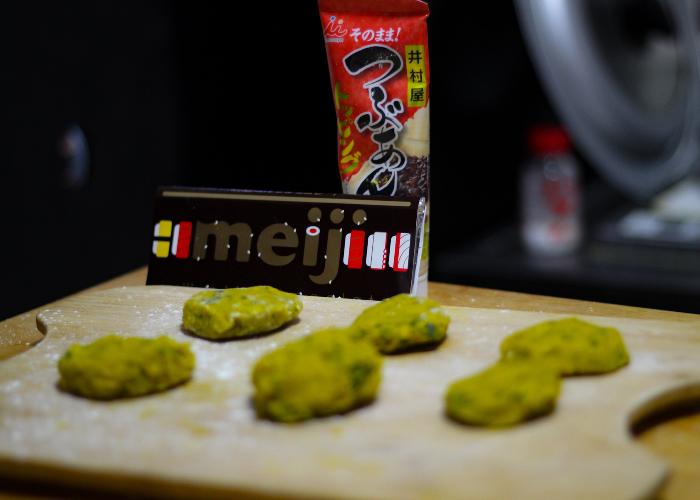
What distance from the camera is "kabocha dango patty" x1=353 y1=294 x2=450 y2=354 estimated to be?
0.84 m

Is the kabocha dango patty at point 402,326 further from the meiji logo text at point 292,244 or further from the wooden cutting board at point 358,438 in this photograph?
the meiji logo text at point 292,244

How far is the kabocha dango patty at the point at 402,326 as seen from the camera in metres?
0.84

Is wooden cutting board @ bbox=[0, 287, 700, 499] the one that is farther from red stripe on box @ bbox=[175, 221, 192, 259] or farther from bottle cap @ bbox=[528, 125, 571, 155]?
bottle cap @ bbox=[528, 125, 571, 155]

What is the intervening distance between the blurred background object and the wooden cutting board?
3.58 ft

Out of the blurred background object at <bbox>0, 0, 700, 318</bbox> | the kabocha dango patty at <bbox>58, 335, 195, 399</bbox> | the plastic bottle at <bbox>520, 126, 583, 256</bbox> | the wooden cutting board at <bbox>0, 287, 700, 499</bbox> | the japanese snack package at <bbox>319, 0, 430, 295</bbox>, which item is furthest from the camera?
the plastic bottle at <bbox>520, 126, 583, 256</bbox>

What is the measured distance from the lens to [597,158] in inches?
82.8

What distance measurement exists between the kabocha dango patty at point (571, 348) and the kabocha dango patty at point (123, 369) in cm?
31

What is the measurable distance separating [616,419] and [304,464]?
0.26 metres

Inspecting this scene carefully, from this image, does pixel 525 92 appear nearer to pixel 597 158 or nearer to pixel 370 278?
pixel 597 158

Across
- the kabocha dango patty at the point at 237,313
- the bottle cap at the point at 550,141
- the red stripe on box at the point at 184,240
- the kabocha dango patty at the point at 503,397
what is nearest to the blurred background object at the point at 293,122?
the bottle cap at the point at 550,141

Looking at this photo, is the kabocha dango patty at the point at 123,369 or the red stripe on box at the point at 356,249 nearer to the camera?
the kabocha dango patty at the point at 123,369

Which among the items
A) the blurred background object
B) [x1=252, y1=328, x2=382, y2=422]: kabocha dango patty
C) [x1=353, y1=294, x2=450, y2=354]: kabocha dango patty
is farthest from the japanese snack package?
the blurred background object

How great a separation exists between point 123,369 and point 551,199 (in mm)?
1578

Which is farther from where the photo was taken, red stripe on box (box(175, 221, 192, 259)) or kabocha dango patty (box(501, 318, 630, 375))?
red stripe on box (box(175, 221, 192, 259))
